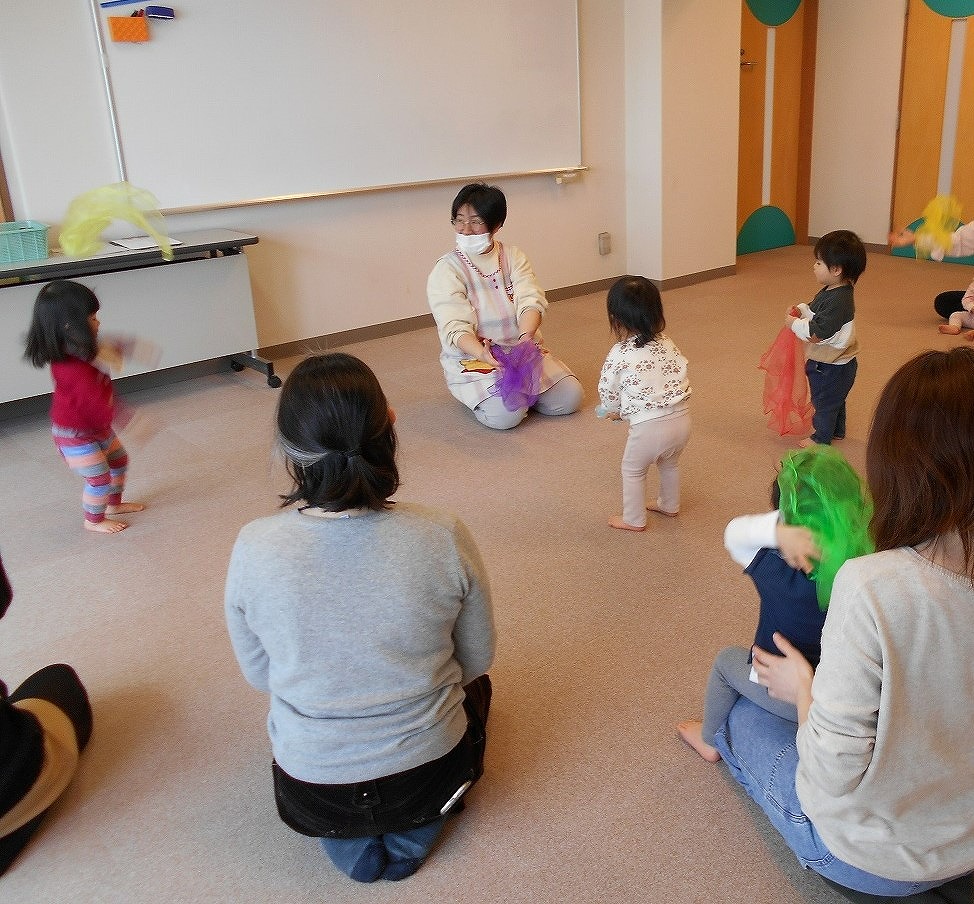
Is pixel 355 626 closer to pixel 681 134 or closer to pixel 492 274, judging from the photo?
pixel 492 274

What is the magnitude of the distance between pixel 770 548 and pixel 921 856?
0.52 metres

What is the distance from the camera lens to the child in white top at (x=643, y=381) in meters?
2.78

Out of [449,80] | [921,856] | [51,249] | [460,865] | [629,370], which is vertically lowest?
[460,865]

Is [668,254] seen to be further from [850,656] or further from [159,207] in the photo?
[850,656]

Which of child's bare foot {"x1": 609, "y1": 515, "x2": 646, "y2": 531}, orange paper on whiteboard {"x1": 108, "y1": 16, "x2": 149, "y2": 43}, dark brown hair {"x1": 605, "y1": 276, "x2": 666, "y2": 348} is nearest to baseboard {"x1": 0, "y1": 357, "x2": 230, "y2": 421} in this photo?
orange paper on whiteboard {"x1": 108, "y1": 16, "x2": 149, "y2": 43}

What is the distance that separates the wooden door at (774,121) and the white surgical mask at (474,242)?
4157mm

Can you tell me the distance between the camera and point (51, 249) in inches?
175

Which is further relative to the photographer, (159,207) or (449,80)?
(449,80)

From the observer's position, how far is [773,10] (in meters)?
7.25

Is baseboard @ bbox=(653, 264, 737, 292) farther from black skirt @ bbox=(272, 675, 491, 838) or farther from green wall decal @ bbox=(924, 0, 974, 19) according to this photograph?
black skirt @ bbox=(272, 675, 491, 838)

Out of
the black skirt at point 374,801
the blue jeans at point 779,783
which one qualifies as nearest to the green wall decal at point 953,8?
the blue jeans at point 779,783

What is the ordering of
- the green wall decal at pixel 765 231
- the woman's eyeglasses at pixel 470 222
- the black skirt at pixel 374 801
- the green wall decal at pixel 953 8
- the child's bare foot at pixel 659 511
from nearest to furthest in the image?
the black skirt at pixel 374 801, the child's bare foot at pixel 659 511, the woman's eyeglasses at pixel 470 222, the green wall decal at pixel 953 8, the green wall decal at pixel 765 231

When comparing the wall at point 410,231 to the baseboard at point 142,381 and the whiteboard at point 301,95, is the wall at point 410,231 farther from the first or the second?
the baseboard at point 142,381

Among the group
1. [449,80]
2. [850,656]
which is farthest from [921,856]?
[449,80]
